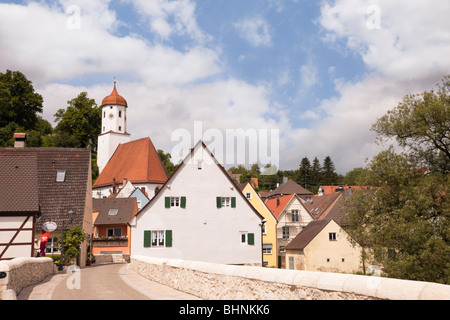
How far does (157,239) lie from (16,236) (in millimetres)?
11809

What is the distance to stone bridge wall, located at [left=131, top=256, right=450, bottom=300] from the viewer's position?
6535 millimetres

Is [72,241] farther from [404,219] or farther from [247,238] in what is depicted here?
[404,219]

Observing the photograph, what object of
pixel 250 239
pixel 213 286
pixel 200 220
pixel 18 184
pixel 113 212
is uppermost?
pixel 18 184

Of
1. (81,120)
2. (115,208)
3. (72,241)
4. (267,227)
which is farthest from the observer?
(81,120)

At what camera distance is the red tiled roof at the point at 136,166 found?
78.1 m

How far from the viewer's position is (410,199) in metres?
25.9

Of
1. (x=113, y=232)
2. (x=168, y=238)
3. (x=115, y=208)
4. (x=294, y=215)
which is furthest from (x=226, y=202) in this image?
(x=115, y=208)

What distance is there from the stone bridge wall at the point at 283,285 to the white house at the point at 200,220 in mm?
18309

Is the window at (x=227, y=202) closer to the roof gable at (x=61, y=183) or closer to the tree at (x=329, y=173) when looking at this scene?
the roof gable at (x=61, y=183)

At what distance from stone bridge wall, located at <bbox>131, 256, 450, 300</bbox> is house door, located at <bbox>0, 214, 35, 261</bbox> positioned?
12190 mm

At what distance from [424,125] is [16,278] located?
23.2 m

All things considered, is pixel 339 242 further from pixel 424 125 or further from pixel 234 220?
pixel 424 125

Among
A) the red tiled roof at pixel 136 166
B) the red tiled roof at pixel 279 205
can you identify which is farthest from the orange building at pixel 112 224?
the red tiled roof at pixel 279 205

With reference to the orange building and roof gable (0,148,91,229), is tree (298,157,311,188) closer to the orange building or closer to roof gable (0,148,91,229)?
the orange building
